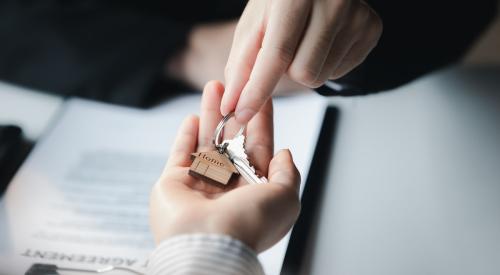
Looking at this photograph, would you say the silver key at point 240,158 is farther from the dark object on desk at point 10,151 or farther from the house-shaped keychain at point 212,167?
the dark object on desk at point 10,151

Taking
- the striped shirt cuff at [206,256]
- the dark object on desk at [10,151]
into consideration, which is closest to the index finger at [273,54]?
the striped shirt cuff at [206,256]

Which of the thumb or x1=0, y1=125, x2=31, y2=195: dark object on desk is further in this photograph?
x1=0, y1=125, x2=31, y2=195: dark object on desk

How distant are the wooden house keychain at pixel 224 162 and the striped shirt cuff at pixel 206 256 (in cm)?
11

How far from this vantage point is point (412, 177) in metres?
0.79

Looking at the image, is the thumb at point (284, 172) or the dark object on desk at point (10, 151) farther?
the dark object on desk at point (10, 151)

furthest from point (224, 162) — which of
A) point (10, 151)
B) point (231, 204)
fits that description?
point (10, 151)

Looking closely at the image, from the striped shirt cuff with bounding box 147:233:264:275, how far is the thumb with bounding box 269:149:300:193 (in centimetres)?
9

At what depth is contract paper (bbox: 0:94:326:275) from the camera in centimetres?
67

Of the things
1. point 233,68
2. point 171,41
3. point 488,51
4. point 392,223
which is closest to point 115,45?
point 171,41

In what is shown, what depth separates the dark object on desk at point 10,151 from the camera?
81cm

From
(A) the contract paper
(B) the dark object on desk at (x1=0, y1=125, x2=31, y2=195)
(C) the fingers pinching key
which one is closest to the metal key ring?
(C) the fingers pinching key

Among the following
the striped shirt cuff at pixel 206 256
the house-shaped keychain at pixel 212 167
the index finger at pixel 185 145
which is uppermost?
the striped shirt cuff at pixel 206 256

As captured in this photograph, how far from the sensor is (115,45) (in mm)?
1069

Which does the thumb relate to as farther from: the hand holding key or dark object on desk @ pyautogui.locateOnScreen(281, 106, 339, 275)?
dark object on desk @ pyautogui.locateOnScreen(281, 106, 339, 275)
